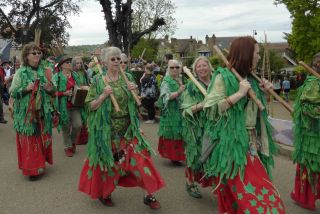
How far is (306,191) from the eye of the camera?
15.7ft

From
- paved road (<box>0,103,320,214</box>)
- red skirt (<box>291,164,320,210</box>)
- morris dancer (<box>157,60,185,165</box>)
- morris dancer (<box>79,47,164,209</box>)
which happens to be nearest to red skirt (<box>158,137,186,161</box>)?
morris dancer (<box>157,60,185,165</box>)

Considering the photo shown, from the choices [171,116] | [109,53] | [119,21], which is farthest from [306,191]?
[119,21]

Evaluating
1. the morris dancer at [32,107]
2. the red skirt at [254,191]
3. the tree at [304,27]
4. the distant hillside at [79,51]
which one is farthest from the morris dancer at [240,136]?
the tree at [304,27]

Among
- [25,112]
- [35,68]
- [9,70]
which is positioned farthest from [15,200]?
[9,70]

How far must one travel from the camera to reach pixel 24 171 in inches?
245

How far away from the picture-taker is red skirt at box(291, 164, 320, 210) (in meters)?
4.67

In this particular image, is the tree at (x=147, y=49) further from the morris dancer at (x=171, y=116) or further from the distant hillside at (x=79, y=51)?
the morris dancer at (x=171, y=116)

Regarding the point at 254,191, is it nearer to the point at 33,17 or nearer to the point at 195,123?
the point at 195,123

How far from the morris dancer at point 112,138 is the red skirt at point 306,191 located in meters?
1.61

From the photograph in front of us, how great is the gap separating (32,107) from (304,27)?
17095 mm

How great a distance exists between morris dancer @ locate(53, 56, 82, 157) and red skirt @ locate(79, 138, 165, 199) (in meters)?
3.01

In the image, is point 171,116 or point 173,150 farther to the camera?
point 173,150

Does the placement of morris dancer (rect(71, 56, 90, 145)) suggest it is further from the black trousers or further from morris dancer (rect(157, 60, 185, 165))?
the black trousers

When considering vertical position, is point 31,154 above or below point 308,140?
below
